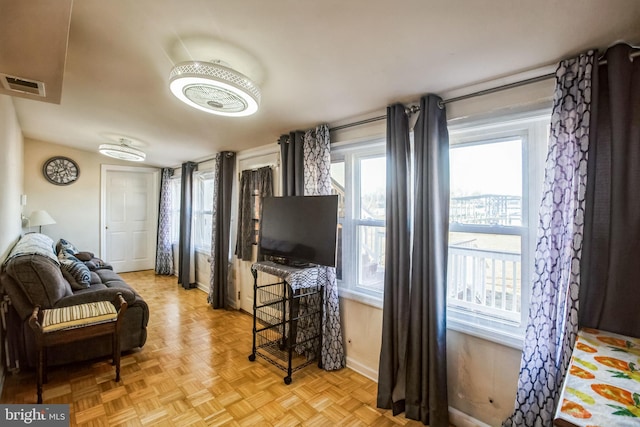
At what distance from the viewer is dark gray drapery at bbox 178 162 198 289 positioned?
512cm

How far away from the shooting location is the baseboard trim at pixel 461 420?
73.1 inches

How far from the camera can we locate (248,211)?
3781 millimetres

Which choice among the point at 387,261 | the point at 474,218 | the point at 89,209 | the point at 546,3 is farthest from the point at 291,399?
the point at 89,209

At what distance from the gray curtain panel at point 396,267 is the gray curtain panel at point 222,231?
2.69 meters

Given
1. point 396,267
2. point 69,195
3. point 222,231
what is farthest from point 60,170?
point 396,267

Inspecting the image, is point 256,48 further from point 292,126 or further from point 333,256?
point 333,256

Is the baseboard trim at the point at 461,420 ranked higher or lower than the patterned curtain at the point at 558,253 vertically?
lower

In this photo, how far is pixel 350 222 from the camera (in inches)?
106

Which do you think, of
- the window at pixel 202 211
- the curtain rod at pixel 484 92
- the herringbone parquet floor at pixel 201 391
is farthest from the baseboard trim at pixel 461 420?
the window at pixel 202 211

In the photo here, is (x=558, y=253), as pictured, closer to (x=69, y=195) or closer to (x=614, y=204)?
(x=614, y=204)

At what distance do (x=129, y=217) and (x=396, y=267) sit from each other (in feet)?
19.7

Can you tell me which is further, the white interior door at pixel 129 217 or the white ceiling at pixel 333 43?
the white interior door at pixel 129 217

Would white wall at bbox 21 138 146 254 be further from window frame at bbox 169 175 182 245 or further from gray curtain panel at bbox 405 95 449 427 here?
gray curtain panel at bbox 405 95 449 427

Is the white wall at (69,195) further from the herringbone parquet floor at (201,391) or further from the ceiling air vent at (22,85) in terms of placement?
the ceiling air vent at (22,85)
